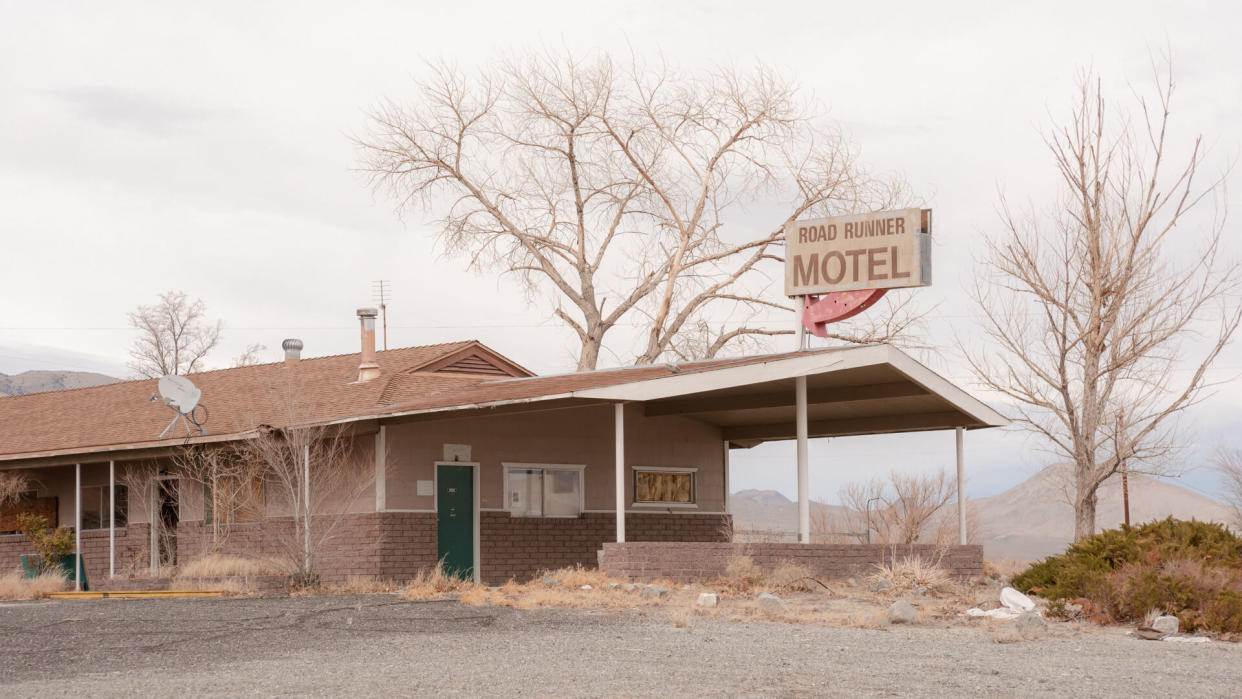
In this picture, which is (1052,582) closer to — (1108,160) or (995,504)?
(1108,160)

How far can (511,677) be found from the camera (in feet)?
31.7

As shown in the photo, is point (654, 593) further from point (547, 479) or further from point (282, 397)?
point (282, 397)

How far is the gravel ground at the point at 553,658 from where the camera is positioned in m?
9.33

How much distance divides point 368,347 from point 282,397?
1764 millimetres

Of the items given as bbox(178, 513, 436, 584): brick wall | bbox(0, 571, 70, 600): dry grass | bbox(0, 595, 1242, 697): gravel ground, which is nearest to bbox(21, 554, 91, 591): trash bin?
bbox(0, 571, 70, 600): dry grass

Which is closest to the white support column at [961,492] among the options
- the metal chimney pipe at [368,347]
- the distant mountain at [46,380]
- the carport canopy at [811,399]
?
the carport canopy at [811,399]

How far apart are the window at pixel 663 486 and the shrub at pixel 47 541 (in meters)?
10.4

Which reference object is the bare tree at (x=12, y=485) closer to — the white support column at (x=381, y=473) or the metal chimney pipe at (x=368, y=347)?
the metal chimney pipe at (x=368, y=347)

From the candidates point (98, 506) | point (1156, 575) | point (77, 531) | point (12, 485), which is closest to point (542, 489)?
point (77, 531)

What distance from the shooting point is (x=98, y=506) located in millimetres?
25312

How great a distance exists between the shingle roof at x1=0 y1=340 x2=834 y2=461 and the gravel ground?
516 cm

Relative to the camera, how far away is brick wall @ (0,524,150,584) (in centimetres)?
2373

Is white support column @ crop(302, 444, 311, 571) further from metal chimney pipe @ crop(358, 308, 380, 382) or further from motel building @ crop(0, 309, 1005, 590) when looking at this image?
metal chimney pipe @ crop(358, 308, 380, 382)

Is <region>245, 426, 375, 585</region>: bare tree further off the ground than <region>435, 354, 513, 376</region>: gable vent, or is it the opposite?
<region>435, 354, 513, 376</region>: gable vent
